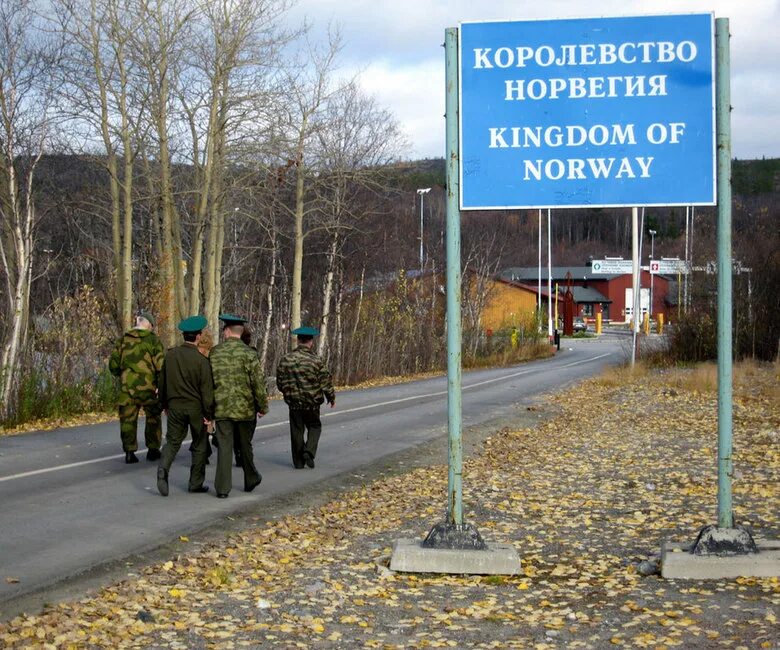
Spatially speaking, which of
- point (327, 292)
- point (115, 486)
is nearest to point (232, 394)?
point (115, 486)

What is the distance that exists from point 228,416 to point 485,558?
3986 mm

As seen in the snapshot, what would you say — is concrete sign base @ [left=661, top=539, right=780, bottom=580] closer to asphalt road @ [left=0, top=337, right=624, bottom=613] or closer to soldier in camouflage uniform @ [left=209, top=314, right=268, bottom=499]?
asphalt road @ [left=0, top=337, right=624, bottom=613]

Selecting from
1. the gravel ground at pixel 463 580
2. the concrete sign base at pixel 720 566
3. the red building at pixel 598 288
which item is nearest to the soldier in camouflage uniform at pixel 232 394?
the gravel ground at pixel 463 580

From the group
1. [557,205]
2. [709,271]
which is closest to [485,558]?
[557,205]

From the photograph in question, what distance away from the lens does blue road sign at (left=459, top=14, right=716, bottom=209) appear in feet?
27.8

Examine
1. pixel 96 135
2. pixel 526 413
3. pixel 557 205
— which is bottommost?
pixel 526 413

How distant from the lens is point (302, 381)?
43.8 feet

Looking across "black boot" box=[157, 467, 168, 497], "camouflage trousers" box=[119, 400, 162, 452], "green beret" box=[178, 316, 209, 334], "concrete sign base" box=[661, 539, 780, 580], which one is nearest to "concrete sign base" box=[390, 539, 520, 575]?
"concrete sign base" box=[661, 539, 780, 580]

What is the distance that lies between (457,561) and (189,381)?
4.25 metres

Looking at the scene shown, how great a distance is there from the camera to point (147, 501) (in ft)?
36.7

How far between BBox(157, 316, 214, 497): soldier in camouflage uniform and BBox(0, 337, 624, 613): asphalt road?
1.82ft

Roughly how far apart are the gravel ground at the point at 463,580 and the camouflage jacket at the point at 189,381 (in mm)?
1379

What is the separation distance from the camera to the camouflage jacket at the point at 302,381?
13352 millimetres

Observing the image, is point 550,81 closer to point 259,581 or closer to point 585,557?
point 585,557
